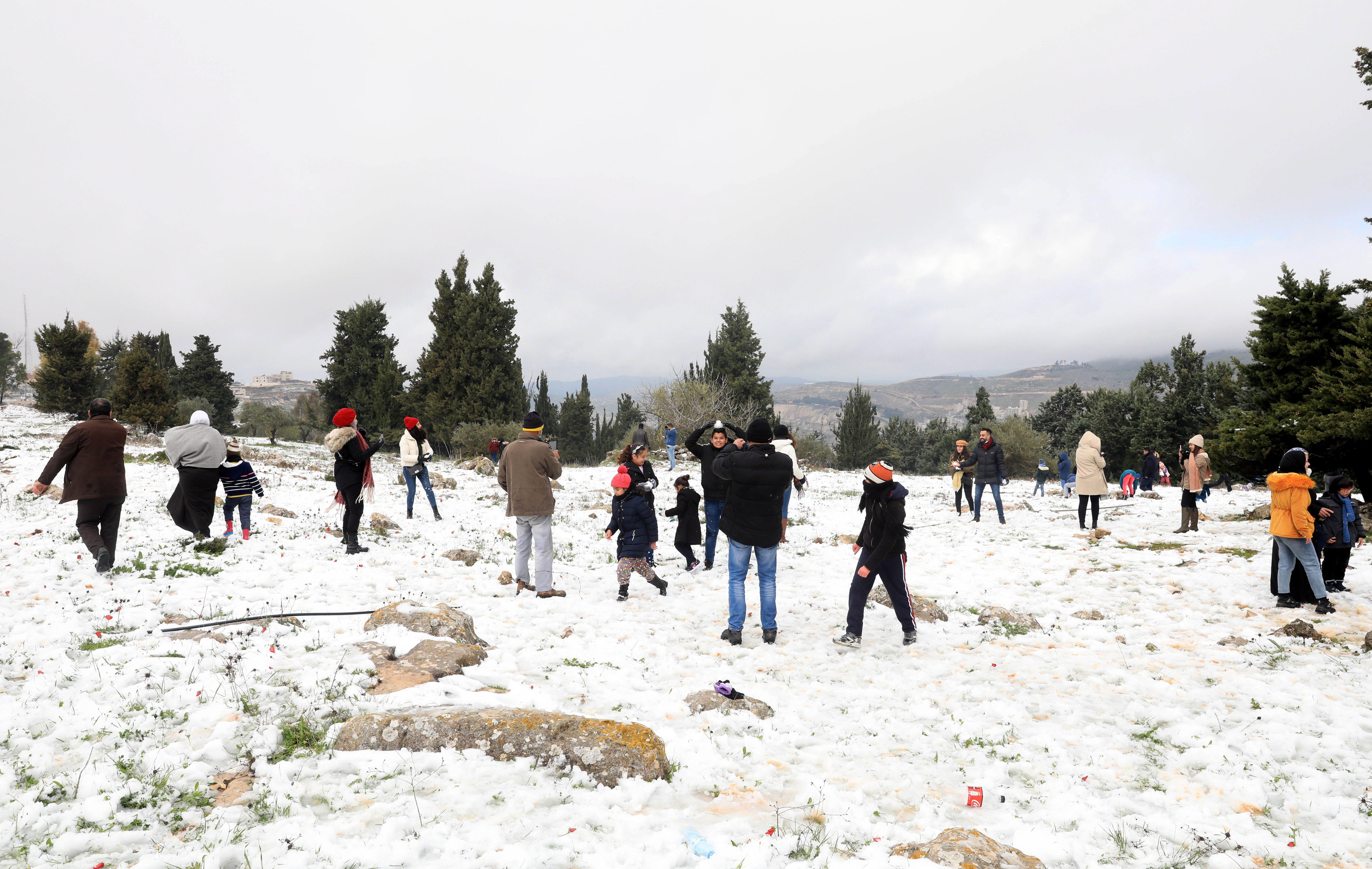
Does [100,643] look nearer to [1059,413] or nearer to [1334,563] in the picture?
[1334,563]

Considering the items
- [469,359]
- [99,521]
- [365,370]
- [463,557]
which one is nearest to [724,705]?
[463,557]

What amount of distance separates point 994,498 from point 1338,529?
28.9 ft

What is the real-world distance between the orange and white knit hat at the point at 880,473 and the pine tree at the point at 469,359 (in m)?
36.5

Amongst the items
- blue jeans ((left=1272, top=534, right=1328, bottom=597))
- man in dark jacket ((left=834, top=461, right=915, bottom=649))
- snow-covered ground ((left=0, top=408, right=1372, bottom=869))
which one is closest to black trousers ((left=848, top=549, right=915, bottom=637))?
man in dark jacket ((left=834, top=461, right=915, bottom=649))

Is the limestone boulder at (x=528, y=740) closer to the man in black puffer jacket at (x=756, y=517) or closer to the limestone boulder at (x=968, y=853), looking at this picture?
the limestone boulder at (x=968, y=853)

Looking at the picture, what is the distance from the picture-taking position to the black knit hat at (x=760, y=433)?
7176mm

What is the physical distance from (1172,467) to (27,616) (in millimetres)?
58175

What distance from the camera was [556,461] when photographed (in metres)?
9.09

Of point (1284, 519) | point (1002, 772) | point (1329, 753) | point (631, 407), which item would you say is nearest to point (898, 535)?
point (1002, 772)

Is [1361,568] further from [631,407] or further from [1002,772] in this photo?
[631,407]

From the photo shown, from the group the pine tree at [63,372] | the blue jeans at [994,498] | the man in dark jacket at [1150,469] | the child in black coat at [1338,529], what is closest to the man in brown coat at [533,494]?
the child in black coat at [1338,529]

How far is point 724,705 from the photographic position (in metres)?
5.55

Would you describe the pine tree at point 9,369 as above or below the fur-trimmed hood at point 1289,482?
above

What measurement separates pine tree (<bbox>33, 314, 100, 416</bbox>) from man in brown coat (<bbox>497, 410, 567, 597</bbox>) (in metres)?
48.4
